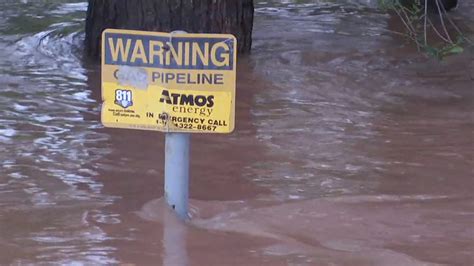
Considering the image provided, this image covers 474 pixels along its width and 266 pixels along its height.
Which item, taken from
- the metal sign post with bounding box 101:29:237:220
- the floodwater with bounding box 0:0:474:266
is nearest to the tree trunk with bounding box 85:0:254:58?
the floodwater with bounding box 0:0:474:266

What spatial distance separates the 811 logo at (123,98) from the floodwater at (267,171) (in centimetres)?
73

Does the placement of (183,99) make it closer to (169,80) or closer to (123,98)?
(169,80)

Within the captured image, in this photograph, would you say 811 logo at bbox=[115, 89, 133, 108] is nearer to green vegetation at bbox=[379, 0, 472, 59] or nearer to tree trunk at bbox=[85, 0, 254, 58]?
green vegetation at bbox=[379, 0, 472, 59]

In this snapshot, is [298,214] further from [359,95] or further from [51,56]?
[51,56]

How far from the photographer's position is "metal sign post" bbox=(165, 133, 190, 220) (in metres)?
4.68

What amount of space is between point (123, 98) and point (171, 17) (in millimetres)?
5095

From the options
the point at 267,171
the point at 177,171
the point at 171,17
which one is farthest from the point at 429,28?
the point at 177,171

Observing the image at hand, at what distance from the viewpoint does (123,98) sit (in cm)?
453

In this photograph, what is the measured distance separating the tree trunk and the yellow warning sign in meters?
5.02

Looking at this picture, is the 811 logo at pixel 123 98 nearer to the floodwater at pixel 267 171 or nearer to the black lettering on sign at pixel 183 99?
the black lettering on sign at pixel 183 99

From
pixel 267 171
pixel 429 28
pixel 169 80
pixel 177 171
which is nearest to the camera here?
pixel 169 80

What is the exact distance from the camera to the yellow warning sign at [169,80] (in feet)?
14.7

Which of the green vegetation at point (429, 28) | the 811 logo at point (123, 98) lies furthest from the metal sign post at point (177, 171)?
the green vegetation at point (429, 28)

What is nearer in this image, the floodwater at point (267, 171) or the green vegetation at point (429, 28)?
the floodwater at point (267, 171)
